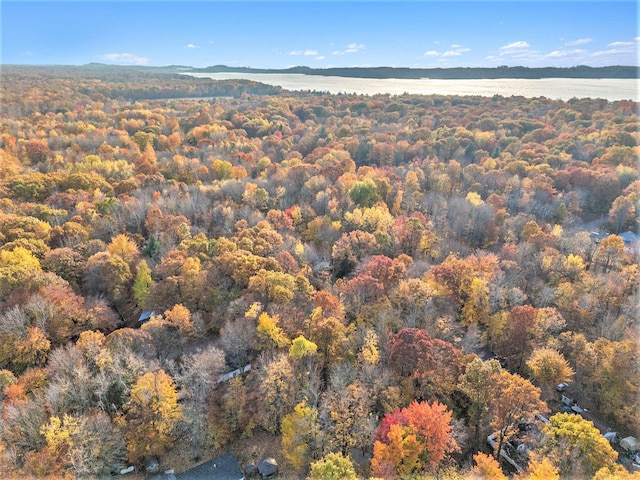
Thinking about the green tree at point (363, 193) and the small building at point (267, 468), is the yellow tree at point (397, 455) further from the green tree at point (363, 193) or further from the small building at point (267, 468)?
the green tree at point (363, 193)

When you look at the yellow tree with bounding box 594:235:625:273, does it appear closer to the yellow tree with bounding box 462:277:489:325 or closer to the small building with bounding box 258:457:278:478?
the yellow tree with bounding box 462:277:489:325

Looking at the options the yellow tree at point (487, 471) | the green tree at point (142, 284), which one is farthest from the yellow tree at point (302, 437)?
the green tree at point (142, 284)

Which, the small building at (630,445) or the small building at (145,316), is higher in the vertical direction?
the small building at (145,316)

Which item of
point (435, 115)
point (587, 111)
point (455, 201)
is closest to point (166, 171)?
point (455, 201)

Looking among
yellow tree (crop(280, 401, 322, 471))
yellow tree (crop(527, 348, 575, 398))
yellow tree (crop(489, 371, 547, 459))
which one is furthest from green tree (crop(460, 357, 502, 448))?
yellow tree (crop(280, 401, 322, 471))

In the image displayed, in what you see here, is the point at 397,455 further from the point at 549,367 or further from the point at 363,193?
the point at 363,193

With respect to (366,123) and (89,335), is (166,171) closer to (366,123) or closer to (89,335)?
(89,335)

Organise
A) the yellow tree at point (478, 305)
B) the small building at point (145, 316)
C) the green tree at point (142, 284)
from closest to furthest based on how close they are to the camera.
Result: the yellow tree at point (478, 305), the small building at point (145, 316), the green tree at point (142, 284)
